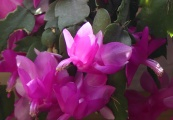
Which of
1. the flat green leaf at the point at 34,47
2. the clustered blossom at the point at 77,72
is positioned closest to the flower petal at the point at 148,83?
the clustered blossom at the point at 77,72

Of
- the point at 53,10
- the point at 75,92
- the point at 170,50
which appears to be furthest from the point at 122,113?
the point at 170,50

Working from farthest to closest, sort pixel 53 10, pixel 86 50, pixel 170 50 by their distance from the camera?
1. pixel 170 50
2. pixel 53 10
3. pixel 86 50

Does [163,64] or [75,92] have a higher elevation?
[75,92]

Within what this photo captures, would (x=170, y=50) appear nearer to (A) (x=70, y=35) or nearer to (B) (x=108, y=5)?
(B) (x=108, y=5)

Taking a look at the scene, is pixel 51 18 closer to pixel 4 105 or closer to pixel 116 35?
pixel 116 35

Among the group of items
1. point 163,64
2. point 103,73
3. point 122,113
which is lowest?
point 163,64

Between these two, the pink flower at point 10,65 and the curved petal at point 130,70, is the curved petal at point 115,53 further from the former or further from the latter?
the pink flower at point 10,65
